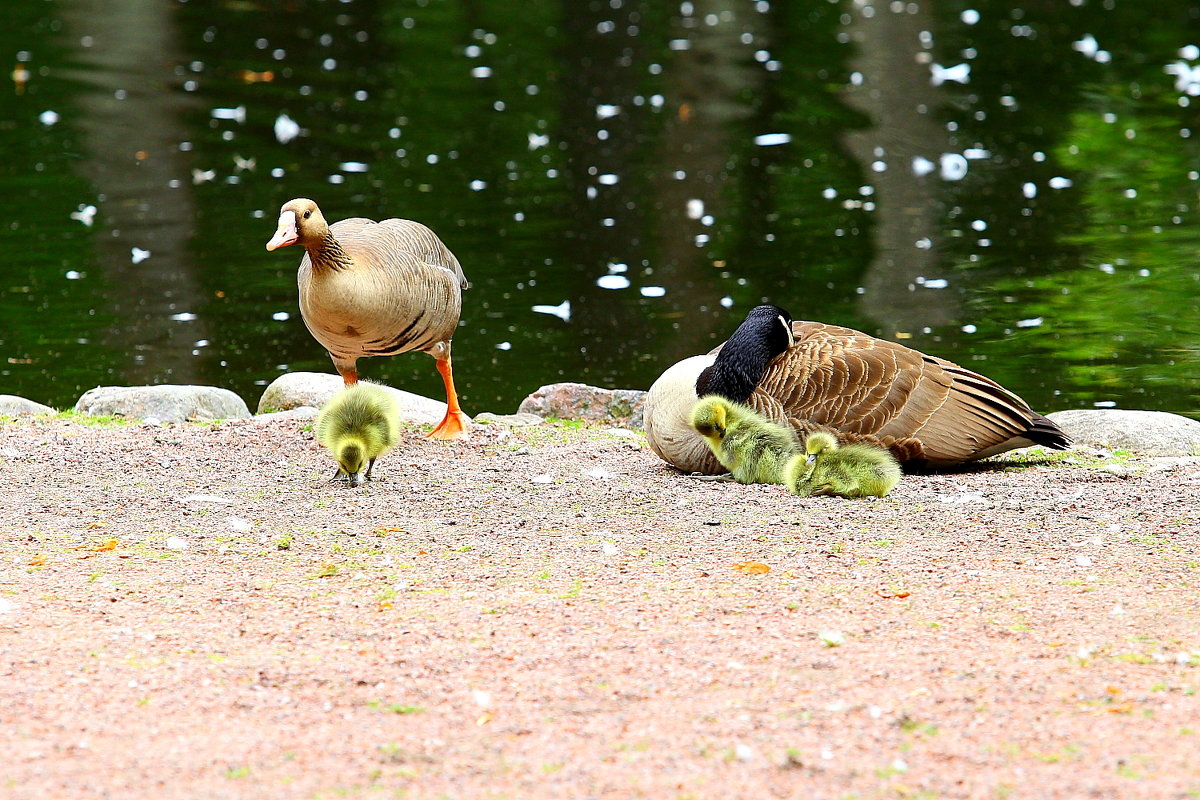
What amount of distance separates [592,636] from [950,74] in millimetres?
17569

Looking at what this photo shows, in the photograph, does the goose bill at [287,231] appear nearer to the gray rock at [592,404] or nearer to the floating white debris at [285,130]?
the gray rock at [592,404]

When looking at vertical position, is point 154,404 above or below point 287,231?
below

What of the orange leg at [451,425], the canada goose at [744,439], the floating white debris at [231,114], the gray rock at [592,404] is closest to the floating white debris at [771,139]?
the floating white debris at [231,114]

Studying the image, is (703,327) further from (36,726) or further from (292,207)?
(36,726)

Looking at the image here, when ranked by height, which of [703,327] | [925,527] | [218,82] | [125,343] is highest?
[925,527]

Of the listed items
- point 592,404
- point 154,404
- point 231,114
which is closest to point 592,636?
point 592,404

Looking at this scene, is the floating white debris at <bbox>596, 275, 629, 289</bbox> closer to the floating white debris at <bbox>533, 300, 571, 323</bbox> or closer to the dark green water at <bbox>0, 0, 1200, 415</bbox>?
the dark green water at <bbox>0, 0, 1200, 415</bbox>

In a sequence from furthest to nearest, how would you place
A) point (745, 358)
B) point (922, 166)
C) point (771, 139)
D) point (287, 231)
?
1. point (771, 139)
2. point (922, 166)
3. point (287, 231)
4. point (745, 358)

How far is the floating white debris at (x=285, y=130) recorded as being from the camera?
16641mm

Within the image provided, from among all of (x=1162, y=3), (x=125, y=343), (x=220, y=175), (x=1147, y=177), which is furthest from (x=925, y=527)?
(x=1162, y=3)

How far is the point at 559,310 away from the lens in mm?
10953

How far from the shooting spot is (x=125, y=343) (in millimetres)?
10344

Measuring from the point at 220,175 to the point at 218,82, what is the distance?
5.73m

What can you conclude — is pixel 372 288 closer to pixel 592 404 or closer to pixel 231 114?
pixel 592 404
